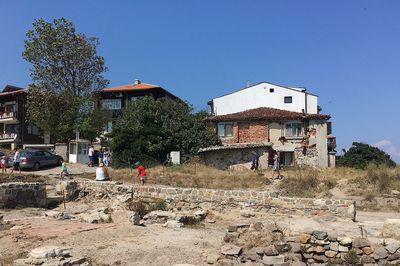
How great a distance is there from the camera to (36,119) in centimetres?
4172

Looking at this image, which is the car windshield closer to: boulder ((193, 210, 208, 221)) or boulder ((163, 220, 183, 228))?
boulder ((193, 210, 208, 221))

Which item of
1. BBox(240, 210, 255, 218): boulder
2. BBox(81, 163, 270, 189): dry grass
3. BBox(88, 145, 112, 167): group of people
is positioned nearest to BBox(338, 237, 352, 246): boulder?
BBox(240, 210, 255, 218): boulder

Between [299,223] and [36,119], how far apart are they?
1249 inches

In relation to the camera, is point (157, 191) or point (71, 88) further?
point (71, 88)

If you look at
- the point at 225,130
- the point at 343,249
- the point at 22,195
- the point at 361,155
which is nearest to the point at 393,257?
the point at 343,249

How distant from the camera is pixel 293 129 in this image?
43.3m

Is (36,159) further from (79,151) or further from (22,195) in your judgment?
(22,195)

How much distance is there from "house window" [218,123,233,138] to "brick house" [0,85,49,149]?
27125mm

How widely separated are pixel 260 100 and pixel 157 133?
601 inches

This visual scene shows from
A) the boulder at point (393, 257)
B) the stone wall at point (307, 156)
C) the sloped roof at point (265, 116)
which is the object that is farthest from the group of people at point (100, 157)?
the boulder at point (393, 257)

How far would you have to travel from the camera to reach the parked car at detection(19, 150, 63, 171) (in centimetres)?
3334

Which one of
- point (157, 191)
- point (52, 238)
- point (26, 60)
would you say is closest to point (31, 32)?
point (26, 60)

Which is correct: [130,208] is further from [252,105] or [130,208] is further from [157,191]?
[252,105]

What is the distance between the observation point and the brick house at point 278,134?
40.1 meters
